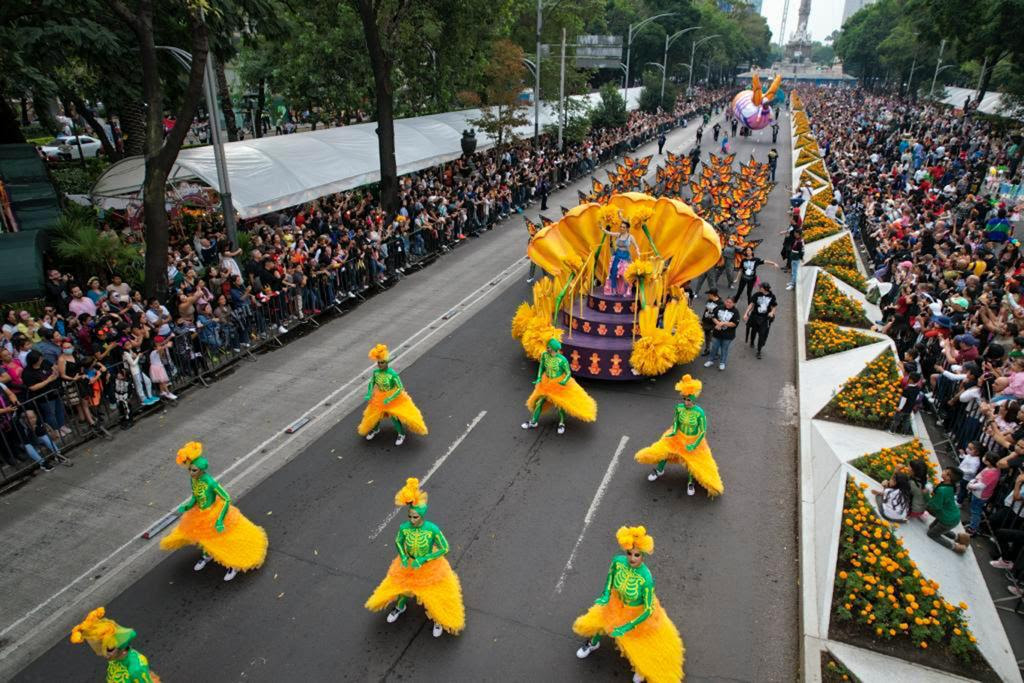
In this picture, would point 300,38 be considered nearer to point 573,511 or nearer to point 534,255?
point 534,255

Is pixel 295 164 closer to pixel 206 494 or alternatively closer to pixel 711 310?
pixel 711 310

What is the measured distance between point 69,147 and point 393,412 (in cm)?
3176

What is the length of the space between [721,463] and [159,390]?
9371 millimetres

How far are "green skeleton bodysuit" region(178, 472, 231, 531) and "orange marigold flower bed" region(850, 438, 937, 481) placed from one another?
8.00m

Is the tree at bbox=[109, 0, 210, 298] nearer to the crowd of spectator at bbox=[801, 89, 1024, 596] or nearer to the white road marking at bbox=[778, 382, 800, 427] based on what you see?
the white road marking at bbox=[778, 382, 800, 427]

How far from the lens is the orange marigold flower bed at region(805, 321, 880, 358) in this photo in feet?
41.2

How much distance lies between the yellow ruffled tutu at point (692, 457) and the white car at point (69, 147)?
105 ft

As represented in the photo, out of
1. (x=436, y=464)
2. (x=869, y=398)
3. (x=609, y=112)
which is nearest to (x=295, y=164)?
(x=436, y=464)

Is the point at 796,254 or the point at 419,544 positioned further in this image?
the point at 796,254

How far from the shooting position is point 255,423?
10.8 m

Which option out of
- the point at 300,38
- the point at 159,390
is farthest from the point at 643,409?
the point at 300,38

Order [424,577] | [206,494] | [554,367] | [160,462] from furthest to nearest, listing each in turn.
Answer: [554,367]
[160,462]
[206,494]
[424,577]

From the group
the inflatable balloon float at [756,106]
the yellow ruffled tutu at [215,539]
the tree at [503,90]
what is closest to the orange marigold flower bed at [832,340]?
the yellow ruffled tutu at [215,539]

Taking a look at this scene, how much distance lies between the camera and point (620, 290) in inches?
520
